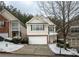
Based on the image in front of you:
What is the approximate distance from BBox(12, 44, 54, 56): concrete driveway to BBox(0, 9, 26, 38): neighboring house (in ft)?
0.85

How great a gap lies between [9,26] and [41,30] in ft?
1.95

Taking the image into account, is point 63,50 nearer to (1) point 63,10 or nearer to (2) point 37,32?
(2) point 37,32

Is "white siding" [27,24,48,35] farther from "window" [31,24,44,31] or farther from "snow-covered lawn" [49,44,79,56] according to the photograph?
"snow-covered lawn" [49,44,79,56]

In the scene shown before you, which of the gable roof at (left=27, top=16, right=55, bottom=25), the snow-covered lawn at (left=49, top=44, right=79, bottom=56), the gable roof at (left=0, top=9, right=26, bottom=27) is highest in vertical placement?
the gable roof at (left=0, top=9, right=26, bottom=27)

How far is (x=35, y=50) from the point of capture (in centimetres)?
385

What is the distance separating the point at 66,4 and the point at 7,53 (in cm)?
141

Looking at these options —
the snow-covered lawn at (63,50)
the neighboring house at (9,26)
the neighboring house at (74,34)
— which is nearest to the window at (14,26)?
the neighboring house at (9,26)

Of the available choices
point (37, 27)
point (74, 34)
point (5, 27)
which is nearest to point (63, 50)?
point (74, 34)

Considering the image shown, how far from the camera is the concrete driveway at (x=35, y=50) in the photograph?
383cm

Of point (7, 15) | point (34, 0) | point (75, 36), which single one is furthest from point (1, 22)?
point (75, 36)

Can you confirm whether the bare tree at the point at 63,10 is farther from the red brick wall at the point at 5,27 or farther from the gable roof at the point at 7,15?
the red brick wall at the point at 5,27

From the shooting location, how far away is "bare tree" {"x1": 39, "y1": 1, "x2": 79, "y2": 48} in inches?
151

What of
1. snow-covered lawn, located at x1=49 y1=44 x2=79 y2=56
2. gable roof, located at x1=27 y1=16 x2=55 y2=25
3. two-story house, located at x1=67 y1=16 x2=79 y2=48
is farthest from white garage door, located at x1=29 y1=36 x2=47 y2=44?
two-story house, located at x1=67 y1=16 x2=79 y2=48

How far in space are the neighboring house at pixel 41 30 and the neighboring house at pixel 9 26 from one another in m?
0.15
